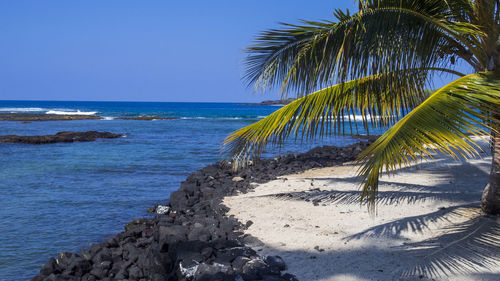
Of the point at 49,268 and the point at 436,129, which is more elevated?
the point at 436,129

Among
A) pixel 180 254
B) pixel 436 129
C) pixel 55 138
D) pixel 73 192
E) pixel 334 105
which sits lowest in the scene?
pixel 73 192

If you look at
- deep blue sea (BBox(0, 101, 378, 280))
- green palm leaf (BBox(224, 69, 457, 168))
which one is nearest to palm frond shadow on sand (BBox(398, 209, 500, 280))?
green palm leaf (BBox(224, 69, 457, 168))

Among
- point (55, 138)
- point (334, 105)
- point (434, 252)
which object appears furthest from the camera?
point (55, 138)

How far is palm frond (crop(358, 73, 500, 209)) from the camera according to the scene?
149 inches

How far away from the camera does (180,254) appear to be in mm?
4984

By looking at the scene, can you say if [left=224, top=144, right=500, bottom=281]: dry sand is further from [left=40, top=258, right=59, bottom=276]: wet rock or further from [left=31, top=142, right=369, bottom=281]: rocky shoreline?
[left=40, top=258, right=59, bottom=276]: wet rock

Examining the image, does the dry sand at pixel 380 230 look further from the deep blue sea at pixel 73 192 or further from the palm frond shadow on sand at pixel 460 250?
the deep blue sea at pixel 73 192

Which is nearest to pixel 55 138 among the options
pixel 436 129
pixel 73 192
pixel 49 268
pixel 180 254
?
pixel 73 192

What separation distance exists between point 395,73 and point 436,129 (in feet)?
6.25

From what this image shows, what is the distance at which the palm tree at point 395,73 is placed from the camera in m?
4.01

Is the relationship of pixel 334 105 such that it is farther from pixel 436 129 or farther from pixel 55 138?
pixel 55 138

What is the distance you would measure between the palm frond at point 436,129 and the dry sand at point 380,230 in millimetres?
1114

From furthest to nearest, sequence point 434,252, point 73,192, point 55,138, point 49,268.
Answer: point 55,138, point 73,192, point 49,268, point 434,252

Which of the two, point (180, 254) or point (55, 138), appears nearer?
point (180, 254)
